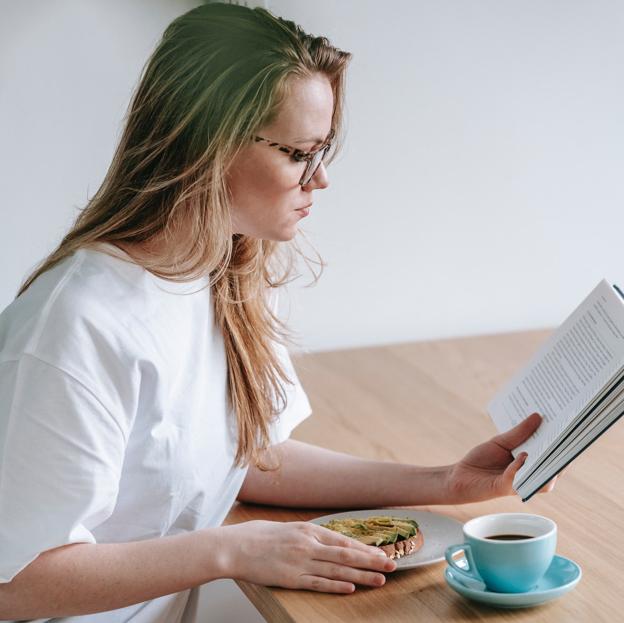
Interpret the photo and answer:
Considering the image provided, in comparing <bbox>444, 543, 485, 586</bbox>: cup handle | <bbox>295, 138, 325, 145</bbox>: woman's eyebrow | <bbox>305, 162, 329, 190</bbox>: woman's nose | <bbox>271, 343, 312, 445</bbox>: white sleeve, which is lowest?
<bbox>271, 343, 312, 445</bbox>: white sleeve

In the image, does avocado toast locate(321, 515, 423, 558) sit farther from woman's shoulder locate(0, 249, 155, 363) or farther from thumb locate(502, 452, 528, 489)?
woman's shoulder locate(0, 249, 155, 363)

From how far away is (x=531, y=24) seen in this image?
2029mm

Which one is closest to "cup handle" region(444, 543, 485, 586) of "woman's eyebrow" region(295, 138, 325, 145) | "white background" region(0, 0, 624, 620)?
"woman's eyebrow" region(295, 138, 325, 145)

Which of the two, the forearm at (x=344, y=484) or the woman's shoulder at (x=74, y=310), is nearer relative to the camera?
the woman's shoulder at (x=74, y=310)

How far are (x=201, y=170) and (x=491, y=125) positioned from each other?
1074 millimetres

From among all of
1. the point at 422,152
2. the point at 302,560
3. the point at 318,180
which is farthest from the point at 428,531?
the point at 422,152

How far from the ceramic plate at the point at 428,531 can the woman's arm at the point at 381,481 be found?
3 cm

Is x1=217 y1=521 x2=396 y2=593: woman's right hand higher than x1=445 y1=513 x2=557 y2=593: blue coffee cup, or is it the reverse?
x1=445 y1=513 x2=557 y2=593: blue coffee cup

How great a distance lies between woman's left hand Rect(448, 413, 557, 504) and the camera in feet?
3.96

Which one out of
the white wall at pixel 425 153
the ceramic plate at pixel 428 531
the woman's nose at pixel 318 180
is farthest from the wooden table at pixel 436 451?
the woman's nose at pixel 318 180

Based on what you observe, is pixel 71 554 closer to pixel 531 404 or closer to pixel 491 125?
pixel 531 404

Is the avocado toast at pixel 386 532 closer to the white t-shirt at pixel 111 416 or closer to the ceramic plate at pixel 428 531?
the ceramic plate at pixel 428 531

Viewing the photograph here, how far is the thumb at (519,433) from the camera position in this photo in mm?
1182

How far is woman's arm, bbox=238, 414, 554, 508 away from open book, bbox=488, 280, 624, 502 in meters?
0.04
